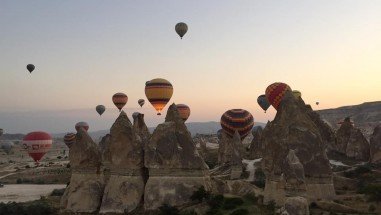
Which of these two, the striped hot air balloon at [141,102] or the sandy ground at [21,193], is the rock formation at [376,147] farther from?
the striped hot air balloon at [141,102]

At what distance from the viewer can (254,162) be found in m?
52.1

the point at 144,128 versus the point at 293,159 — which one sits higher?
the point at 144,128

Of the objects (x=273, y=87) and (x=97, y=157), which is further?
(x=273, y=87)

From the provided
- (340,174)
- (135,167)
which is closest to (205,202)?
(135,167)

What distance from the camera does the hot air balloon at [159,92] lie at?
170 feet

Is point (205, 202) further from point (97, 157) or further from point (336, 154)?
point (336, 154)

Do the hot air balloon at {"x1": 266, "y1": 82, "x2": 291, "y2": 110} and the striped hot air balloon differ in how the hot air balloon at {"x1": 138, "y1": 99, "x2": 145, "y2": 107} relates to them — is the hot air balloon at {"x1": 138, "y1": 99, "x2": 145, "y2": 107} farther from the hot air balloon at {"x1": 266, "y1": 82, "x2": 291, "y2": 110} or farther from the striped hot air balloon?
the hot air balloon at {"x1": 266, "y1": 82, "x2": 291, "y2": 110}

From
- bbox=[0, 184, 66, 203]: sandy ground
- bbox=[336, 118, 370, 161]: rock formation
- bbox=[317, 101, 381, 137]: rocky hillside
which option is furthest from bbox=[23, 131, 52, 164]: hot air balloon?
bbox=[317, 101, 381, 137]: rocky hillside

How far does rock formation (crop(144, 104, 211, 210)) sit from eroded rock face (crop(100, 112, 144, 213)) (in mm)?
934

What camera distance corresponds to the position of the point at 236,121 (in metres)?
61.7

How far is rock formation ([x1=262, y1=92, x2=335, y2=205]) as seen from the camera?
2738 centimetres

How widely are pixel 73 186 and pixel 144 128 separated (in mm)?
10729

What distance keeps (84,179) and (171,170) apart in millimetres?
7069

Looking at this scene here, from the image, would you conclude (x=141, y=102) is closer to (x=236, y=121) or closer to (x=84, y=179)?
(x=236, y=121)
